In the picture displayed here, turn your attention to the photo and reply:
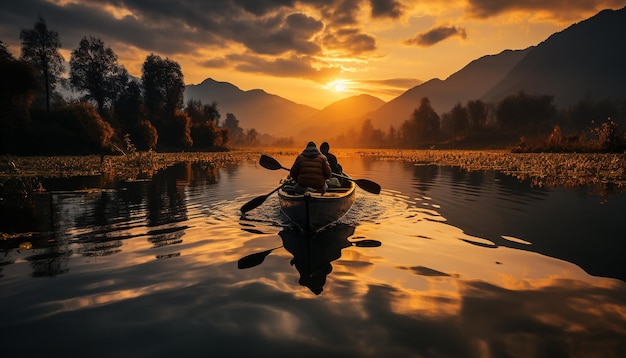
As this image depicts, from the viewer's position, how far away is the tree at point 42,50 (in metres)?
55.1

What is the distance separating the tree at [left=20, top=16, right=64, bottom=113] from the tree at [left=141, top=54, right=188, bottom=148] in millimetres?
21387

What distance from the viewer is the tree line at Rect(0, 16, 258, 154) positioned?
41.3 metres

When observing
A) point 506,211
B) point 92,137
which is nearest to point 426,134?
point 92,137

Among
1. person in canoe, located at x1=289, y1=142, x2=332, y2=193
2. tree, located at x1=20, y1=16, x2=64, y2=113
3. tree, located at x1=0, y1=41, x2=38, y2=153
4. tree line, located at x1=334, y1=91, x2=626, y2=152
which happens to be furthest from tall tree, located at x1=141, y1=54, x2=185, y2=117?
tree line, located at x1=334, y1=91, x2=626, y2=152

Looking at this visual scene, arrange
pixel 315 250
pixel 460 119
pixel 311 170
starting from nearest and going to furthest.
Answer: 1. pixel 315 250
2. pixel 311 170
3. pixel 460 119

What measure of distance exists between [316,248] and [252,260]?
178cm

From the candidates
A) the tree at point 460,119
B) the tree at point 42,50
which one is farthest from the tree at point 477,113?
the tree at point 42,50

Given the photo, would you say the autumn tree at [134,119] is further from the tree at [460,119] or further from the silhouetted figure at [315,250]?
the tree at [460,119]

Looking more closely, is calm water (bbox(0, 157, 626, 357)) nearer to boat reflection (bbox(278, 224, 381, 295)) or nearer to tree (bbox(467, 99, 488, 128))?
boat reflection (bbox(278, 224, 381, 295))

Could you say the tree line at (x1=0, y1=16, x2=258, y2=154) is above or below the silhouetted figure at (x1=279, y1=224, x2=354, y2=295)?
above

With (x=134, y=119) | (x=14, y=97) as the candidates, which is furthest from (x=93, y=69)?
(x=14, y=97)

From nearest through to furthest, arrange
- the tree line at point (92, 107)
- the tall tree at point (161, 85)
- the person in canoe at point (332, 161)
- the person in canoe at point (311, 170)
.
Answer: the person in canoe at point (311, 170)
the person in canoe at point (332, 161)
the tree line at point (92, 107)
the tall tree at point (161, 85)

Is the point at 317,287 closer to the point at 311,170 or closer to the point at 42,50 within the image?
the point at 311,170

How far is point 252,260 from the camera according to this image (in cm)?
805
